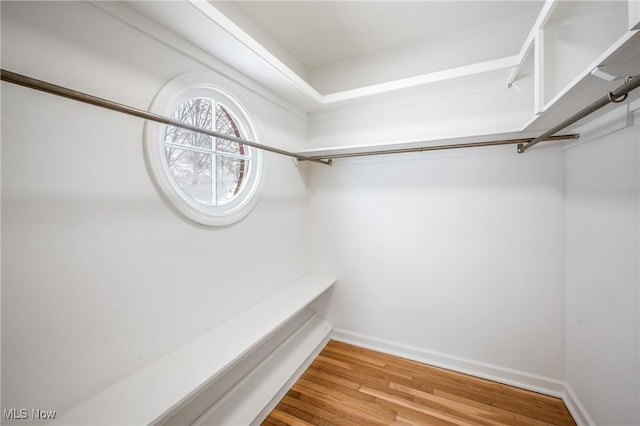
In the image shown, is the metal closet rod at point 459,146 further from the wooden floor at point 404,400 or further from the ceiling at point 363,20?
the wooden floor at point 404,400

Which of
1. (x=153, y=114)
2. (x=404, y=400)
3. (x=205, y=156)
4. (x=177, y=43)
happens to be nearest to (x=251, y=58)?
(x=177, y=43)

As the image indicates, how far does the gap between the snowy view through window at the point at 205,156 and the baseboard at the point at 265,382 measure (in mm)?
1223

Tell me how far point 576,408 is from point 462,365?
648 mm

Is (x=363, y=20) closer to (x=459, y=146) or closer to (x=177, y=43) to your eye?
(x=459, y=146)

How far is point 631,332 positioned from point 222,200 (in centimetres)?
230

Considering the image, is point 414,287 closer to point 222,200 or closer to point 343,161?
point 343,161

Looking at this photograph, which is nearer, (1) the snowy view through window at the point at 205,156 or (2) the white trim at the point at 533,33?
(2) the white trim at the point at 533,33

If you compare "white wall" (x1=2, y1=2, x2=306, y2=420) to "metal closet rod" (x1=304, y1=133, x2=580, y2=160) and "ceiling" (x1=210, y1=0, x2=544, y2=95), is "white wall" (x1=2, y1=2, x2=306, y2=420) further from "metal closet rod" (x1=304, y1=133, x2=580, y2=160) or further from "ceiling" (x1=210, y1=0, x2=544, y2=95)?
"metal closet rod" (x1=304, y1=133, x2=580, y2=160)

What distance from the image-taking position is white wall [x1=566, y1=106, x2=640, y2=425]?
3.71 feet

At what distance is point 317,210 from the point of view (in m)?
2.55

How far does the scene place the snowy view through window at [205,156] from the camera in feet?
4.76

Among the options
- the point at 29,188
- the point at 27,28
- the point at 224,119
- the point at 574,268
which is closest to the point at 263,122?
the point at 224,119

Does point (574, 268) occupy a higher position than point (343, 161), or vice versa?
point (343, 161)

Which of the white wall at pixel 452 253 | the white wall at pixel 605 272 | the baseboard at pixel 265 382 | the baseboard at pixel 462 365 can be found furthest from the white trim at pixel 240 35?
the baseboard at pixel 462 365
